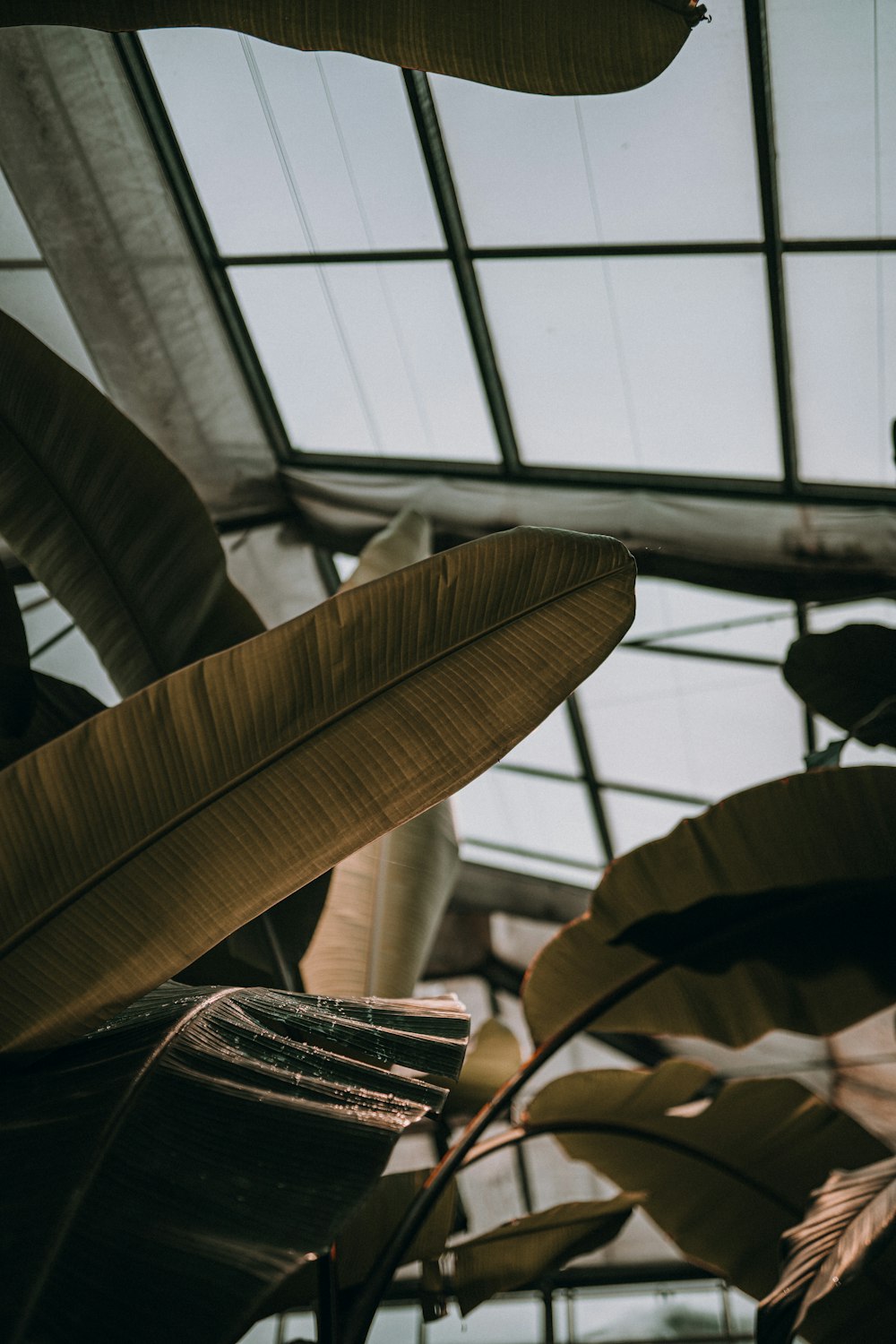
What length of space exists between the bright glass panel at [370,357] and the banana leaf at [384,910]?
2354 mm

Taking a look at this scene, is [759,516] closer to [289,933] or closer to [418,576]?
[289,933]

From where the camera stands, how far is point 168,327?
4734 mm

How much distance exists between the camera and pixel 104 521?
5.62 ft

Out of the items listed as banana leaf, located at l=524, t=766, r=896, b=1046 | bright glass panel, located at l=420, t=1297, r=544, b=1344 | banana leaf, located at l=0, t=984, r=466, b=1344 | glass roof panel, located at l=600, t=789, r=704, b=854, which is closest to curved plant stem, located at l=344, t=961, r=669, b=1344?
banana leaf, located at l=524, t=766, r=896, b=1046

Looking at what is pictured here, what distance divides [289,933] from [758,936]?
2.87 ft

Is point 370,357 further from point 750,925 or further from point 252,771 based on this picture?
point 252,771

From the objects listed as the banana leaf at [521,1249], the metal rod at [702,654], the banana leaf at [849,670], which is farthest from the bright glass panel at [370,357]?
the banana leaf at [521,1249]

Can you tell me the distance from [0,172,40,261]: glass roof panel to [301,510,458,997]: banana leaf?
2604 mm

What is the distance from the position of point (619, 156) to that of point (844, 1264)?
3.99 meters

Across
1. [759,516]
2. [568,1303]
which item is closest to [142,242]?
[759,516]

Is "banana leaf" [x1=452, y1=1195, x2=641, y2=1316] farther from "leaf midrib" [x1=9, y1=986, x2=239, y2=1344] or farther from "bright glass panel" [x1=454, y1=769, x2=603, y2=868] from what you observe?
"bright glass panel" [x1=454, y1=769, x2=603, y2=868]

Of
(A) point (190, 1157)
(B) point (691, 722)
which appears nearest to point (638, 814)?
(B) point (691, 722)

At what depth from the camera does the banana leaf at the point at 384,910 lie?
2.39m

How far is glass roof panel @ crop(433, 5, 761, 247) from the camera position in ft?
12.2
